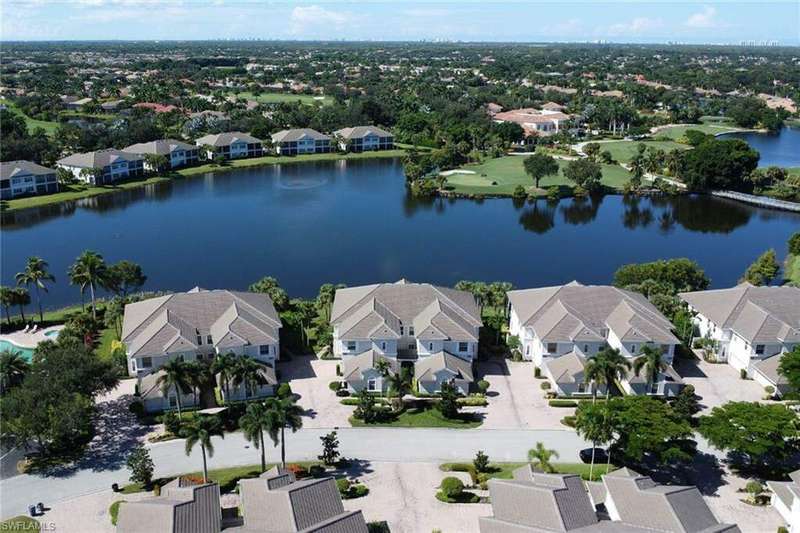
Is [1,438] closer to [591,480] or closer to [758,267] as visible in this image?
[591,480]

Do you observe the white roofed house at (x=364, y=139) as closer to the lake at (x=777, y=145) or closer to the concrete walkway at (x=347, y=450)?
the lake at (x=777, y=145)

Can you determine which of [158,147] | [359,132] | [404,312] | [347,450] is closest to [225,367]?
[347,450]

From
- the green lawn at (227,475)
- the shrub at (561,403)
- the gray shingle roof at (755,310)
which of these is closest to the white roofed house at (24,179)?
the green lawn at (227,475)

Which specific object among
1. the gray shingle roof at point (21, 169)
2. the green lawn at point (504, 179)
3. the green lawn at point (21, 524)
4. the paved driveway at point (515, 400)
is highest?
the gray shingle roof at point (21, 169)

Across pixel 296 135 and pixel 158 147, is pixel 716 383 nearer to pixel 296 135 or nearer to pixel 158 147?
pixel 158 147

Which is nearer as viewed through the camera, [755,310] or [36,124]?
[755,310]

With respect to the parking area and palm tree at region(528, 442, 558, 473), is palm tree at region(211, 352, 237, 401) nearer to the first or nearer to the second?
palm tree at region(528, 442, 558, 473)
